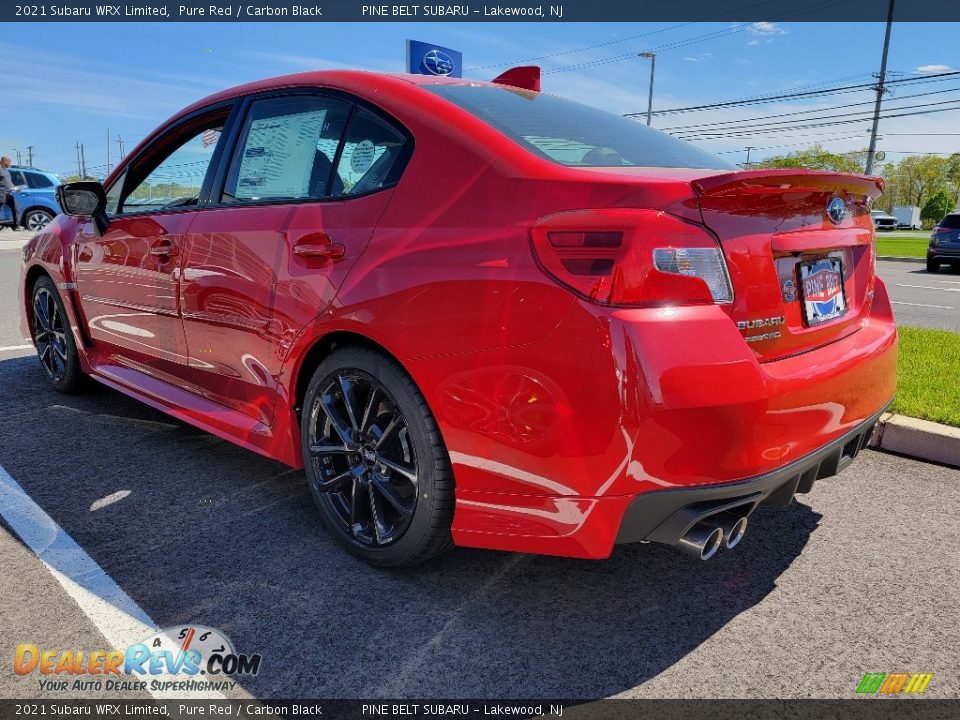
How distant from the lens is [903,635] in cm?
222

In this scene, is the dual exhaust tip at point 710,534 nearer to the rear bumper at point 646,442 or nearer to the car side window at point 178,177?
the rear bumper at point 646,442

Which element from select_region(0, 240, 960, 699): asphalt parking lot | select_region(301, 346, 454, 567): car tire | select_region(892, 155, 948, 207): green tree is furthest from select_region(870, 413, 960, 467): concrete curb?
select_region(892, 155, 948, 207): green tree

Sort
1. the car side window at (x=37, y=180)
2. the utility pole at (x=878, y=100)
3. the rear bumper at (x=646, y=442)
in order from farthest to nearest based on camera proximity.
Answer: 1. the utility pole at (x=878, y=100)
2. the car side window at (x=37, y=180)
3. the rear bumper at (x=646, y=442)

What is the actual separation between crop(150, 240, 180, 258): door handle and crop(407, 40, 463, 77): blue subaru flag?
915 cm

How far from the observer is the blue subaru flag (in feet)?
38.7

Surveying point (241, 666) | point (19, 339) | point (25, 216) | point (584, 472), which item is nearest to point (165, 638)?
point (241, 666)

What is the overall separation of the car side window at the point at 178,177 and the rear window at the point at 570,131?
1293 millimetres

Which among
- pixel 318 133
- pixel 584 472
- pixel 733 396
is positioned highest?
pixel 318 133

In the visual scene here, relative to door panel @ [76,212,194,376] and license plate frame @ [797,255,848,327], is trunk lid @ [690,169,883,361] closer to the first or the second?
license plate frame @ [797,255,848,327]

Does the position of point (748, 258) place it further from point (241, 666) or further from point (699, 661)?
point (241, 666)

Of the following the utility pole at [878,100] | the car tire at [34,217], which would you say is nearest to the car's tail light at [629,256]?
the car tire at [34,217]

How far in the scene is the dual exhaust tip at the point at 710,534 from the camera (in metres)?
2.02

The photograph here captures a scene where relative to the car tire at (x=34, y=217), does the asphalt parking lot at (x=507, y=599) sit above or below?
below

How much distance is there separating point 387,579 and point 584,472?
2.98 feet
